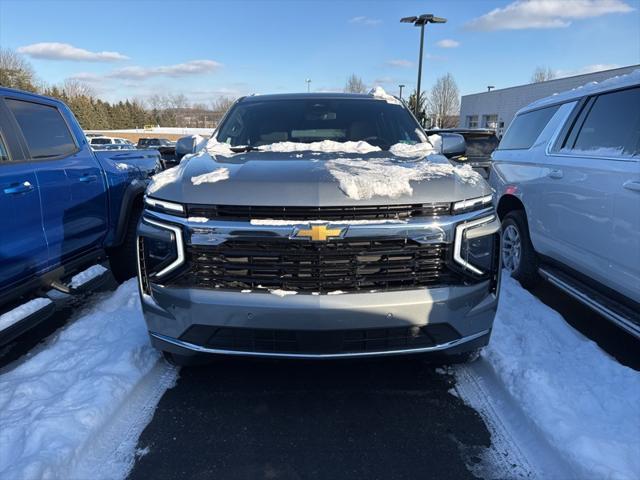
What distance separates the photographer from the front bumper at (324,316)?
8.20 feet

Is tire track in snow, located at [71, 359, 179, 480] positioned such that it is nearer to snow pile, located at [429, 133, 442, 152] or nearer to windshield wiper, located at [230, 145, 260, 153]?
windshield wiper, located at [230, 145, 260, 153]

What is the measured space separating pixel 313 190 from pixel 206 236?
0.62 m

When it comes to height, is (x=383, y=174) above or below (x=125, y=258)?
above

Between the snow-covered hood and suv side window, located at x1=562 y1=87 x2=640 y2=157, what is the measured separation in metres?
1.34

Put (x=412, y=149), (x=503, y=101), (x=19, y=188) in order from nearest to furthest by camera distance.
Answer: (x=19, y=188), (x=412, y=149), (x=503, y=101)

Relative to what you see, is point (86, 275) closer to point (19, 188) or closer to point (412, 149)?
point (19, 188)

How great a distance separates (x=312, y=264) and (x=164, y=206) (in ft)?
2.97

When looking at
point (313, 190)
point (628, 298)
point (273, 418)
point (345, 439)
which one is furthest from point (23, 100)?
point (628, 298)

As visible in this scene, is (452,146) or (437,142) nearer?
(452,146)

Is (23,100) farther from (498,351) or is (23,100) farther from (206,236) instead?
(498,351)

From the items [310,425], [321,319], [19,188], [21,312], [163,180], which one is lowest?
[310,425]

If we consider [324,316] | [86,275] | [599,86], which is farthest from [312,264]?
[599,86]

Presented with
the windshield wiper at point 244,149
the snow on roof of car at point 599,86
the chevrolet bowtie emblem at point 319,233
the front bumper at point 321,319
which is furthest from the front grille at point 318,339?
the snow on roof of car at point 599,86

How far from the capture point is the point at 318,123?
4.17 meters
